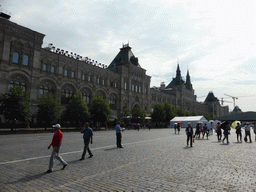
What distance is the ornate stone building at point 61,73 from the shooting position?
1371 inches

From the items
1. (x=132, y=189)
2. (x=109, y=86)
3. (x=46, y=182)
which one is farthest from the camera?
(x=109, y=86)

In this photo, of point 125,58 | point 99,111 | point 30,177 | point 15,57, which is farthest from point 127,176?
point 125,58

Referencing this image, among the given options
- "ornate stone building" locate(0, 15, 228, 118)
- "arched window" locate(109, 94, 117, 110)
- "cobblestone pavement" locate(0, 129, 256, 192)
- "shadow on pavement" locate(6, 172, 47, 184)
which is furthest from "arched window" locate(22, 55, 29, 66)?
"shadow on pavement" locate(6, 172, 47, 184)

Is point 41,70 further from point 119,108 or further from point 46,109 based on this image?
point 119,108

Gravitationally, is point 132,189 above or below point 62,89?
below

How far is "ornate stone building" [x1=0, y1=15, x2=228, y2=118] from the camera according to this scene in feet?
114

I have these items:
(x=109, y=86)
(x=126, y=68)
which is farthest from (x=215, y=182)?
(x=126, y=68)

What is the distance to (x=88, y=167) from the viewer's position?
25.4ft

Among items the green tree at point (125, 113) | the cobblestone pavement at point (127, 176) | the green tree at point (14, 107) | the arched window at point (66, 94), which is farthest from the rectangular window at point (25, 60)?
the cobblestone pavement at point (127, 176)

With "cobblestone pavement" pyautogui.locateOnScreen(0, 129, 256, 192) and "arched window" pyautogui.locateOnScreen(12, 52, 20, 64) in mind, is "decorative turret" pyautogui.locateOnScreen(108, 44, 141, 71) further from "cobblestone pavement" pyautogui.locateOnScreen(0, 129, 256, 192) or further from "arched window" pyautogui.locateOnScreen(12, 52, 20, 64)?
"cobblestone pavement" pyautogui.locateOnScreen(0, 129, 256, 192)

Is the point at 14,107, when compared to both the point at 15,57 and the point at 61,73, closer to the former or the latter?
the point at 15,57

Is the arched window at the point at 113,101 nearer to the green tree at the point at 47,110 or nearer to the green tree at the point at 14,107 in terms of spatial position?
the green tree at the point at 47,110

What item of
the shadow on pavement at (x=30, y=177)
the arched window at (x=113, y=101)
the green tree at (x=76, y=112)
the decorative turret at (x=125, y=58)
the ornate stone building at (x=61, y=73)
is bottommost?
the shadow on pavement at (x=30, y=177)

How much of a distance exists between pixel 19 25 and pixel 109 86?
2567 cm
